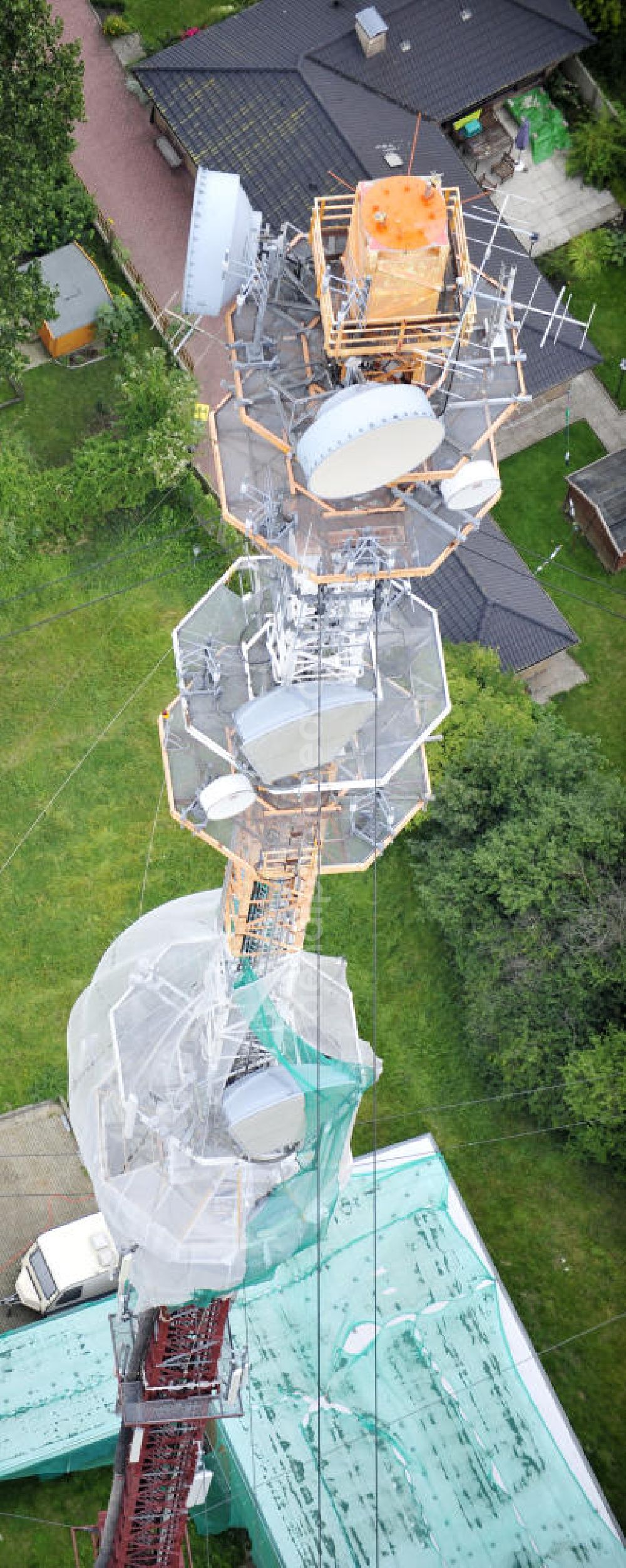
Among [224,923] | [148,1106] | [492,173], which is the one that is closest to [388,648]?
[224,923]

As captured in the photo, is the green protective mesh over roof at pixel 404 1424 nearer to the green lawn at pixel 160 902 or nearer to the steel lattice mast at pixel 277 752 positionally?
the green lawn at pixel 160 902

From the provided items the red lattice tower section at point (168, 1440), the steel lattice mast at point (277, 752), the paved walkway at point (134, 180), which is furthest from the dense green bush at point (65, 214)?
the red lattice tower section at point (168, 1440)

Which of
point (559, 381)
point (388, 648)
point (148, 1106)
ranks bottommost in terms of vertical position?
point (148, 1106)

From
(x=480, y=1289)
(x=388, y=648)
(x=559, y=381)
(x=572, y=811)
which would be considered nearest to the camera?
(x=388, y=648)

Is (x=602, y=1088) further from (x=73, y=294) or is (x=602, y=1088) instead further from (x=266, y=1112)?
(x=73, y=294)

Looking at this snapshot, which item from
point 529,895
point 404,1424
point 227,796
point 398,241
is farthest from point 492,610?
point 398,241

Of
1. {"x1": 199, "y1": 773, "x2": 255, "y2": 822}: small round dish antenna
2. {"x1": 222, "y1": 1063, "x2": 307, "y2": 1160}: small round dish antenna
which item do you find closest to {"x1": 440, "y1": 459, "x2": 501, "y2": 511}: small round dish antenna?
{"x1": 199, "y1": 773, "x2": 255, "y2": 822}: small round dish antenna

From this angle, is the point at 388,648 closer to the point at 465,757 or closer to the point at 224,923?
the point at 224,923
